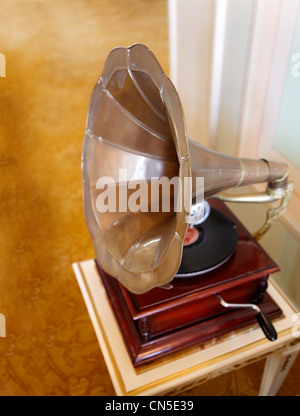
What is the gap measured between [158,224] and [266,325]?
0.35m

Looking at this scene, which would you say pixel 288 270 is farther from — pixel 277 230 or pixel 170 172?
pixel 170 172

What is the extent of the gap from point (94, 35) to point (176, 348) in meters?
3.42

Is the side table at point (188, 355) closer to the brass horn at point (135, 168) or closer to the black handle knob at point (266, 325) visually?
the black handle knob at point (266, 325)

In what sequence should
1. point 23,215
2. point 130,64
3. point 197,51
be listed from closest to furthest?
point 130,64, point 197,51, point 23,215

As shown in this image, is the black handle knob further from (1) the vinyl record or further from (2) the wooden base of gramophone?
(1) the vinyl record

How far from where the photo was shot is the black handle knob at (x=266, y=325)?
34.5 inches

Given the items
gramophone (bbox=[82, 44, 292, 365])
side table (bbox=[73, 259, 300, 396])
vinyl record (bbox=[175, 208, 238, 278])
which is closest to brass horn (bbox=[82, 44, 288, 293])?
gramophone (bbox=[82, 44, 292, 365])

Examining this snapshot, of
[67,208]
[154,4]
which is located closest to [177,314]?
[67,208]

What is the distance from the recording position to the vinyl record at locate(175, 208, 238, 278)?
0.90 meters

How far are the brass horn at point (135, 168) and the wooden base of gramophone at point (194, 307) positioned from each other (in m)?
0.12

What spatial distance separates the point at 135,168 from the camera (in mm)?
948

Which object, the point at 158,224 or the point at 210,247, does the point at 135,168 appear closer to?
the point at 158,224

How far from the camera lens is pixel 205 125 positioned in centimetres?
149

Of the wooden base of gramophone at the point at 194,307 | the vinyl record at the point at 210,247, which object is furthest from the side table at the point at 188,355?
the vinyl record at the point at 210,247
